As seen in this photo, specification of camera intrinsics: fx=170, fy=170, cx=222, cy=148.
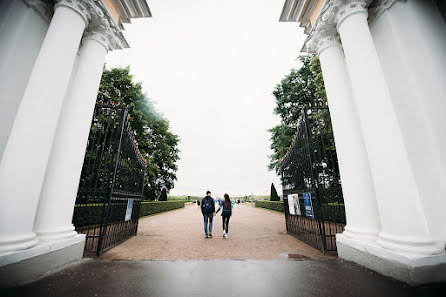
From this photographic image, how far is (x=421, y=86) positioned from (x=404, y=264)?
343 centimetres

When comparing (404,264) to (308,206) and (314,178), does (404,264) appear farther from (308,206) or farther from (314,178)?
(314,178)

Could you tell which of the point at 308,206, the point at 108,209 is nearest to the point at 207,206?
the point at 108,209

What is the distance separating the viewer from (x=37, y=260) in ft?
10.1

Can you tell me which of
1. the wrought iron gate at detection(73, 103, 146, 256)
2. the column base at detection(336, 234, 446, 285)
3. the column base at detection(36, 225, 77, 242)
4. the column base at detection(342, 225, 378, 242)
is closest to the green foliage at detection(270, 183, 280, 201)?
the wrought iron gate at detection(73, 103, 146, 256)

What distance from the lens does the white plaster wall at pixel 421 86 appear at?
3.19 meters

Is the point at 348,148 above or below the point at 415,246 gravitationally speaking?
above

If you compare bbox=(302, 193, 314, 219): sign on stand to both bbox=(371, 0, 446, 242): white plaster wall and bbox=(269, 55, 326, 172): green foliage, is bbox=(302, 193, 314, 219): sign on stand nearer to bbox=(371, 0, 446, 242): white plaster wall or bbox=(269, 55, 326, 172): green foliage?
bbox=(371, 0, 446, 242): white plaster wall

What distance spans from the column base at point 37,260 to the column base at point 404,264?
19.9ft

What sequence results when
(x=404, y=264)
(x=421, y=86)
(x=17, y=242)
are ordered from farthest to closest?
(x=421, y=86), (x=17, y=242), (x=404, y=264)

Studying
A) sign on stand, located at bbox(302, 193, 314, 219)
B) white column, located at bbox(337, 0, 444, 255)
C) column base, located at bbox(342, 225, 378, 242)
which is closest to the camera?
white column, located at bbox(337, 0, 444, 255)

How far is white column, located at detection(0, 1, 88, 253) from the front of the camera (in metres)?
2.98

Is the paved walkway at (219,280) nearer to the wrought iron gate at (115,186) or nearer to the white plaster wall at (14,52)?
the wrought iron gate at (115,186)

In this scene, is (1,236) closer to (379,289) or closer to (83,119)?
(83,119)

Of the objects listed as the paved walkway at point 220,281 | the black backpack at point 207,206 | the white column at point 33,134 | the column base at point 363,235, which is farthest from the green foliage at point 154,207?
the column base at point 363,235
